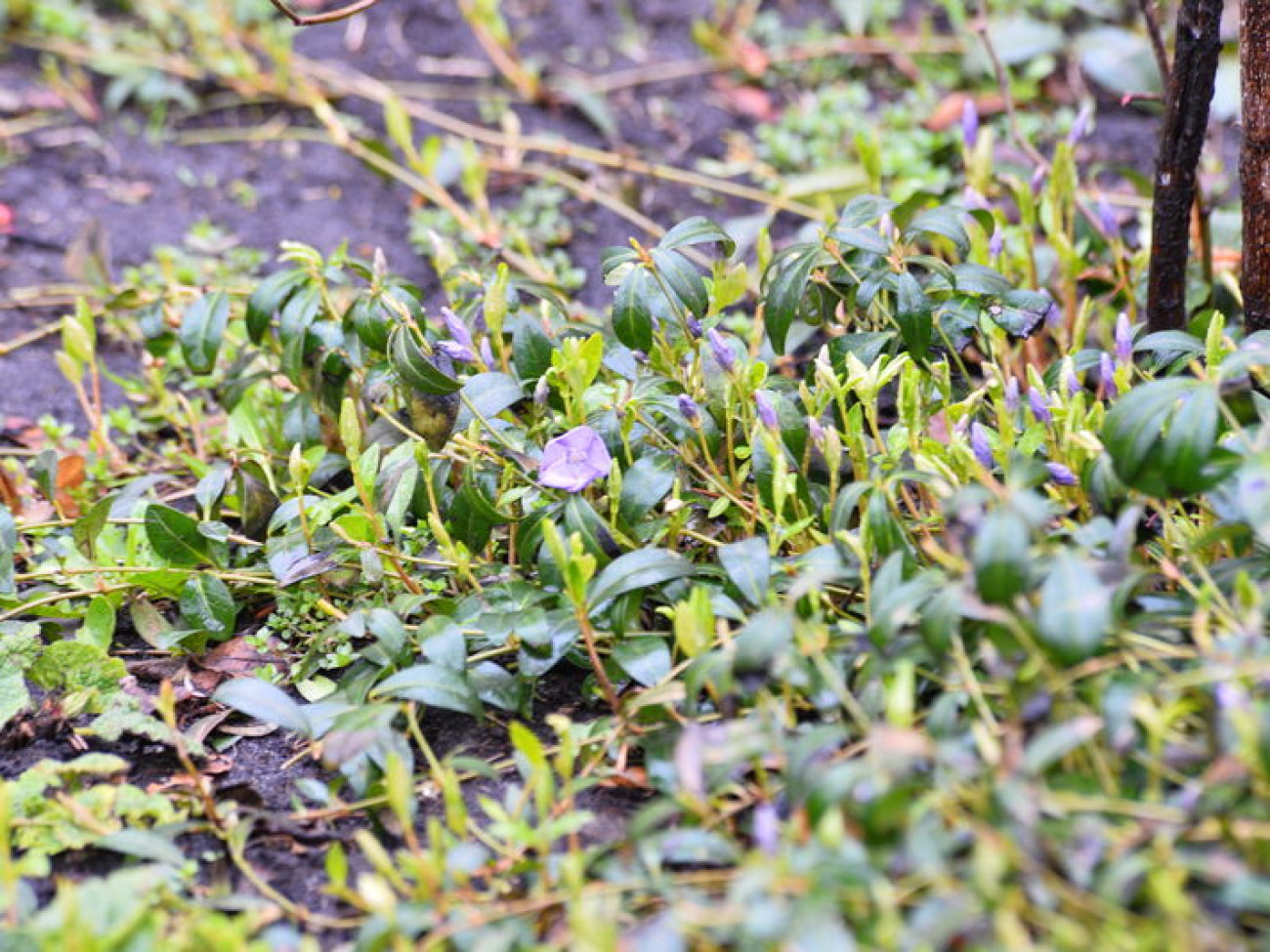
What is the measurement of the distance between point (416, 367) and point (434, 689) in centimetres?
48

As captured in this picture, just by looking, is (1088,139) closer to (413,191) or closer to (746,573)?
(413,191)

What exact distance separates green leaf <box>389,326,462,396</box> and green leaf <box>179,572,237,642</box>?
16.0 inches

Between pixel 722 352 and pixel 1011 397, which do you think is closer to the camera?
pixel 722 352

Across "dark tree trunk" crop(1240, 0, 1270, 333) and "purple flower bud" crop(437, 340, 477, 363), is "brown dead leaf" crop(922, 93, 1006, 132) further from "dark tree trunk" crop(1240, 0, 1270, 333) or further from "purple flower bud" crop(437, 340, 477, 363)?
"purple flower bud" crop(437, 340, 477, 363)

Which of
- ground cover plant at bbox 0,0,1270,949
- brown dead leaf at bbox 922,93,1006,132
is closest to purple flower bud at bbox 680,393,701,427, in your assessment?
ground cover plant at bbox 0,0,1270,949

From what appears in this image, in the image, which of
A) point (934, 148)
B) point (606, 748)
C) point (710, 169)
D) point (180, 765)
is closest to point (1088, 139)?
point (934, 148)

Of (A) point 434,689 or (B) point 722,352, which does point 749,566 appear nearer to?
(B) point 722,352

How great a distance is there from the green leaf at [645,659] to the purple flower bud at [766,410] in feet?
1.05

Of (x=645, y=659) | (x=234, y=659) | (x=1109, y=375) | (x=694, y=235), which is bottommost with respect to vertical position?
(x=234, y=659)

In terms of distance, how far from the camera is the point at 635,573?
1.60m

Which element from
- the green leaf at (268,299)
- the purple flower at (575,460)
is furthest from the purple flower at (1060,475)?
the green leaf at (268,299)

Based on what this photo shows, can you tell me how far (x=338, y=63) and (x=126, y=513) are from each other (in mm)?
2000

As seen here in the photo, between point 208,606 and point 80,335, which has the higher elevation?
point 80,335

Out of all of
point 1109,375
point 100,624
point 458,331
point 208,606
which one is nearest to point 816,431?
point 1109,375
